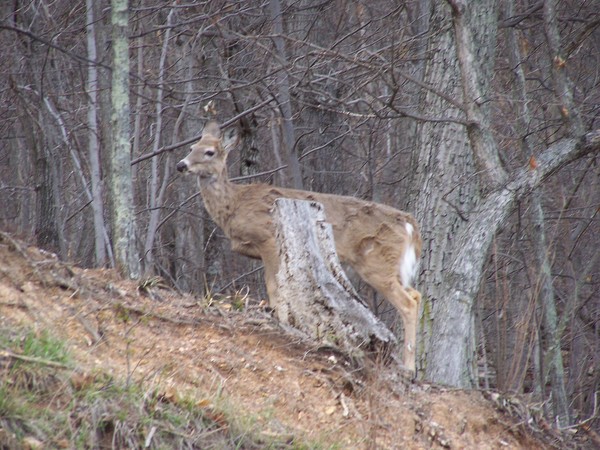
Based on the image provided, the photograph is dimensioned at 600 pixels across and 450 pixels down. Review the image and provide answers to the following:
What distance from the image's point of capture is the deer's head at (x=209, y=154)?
9.59 metres

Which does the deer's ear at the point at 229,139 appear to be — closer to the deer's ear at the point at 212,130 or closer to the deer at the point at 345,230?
the deer's ear at the point at 212,130

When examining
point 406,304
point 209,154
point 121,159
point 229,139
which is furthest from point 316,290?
point 229,139

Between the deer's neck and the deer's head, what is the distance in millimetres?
74

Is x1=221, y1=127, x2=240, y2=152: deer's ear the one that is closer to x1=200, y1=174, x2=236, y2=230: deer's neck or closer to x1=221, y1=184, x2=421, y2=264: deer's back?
x1=200, y1=174, x2=236, y2=230: deer's neck

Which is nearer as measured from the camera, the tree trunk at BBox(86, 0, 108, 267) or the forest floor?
the forest floor

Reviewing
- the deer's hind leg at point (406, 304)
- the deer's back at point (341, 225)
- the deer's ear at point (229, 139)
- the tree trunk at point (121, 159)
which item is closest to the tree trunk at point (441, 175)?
the deer's hind leg at point (406, 304)

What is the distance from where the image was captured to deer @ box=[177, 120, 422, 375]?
8828mm

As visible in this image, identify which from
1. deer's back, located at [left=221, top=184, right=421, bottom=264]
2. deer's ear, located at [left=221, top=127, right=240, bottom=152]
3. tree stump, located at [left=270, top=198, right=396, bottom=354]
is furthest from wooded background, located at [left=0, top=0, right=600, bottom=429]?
tree stump, located at [left=270, top=198, right=396, bottom=354]

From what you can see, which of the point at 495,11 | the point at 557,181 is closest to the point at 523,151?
the point at 495,11

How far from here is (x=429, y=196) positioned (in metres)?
8.53

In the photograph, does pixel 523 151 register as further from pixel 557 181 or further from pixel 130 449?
pixel 130 449

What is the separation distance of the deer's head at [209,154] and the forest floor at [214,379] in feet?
10.5

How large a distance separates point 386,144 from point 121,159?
9223 millimetres

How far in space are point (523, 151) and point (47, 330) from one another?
21.5 ft
